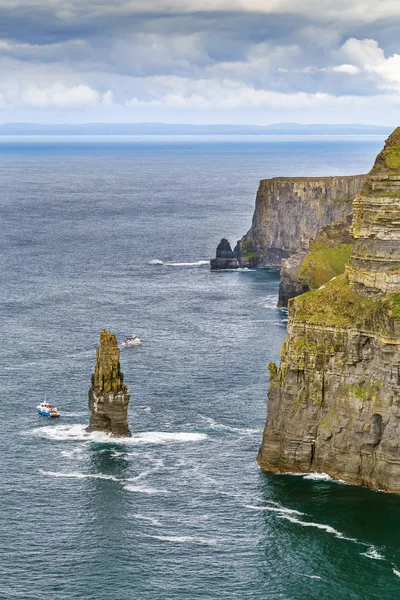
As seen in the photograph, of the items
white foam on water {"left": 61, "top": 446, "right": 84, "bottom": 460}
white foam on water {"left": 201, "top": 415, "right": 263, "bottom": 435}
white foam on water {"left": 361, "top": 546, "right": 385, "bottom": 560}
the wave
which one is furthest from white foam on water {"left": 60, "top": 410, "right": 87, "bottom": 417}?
white foam on water {"left": 361, "top": 546, "right": 385, "bottom": 560}

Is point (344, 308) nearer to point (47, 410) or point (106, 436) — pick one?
point (106, 436)

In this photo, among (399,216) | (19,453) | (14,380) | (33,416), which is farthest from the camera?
(14,380)

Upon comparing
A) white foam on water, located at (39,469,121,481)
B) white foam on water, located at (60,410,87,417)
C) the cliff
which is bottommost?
white foam on water, located at (39,469,121,481)

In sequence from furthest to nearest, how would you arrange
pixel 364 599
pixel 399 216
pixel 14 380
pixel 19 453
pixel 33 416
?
pixel 14 380
pixel 33 416
pixel 19 453
pixel 399 216
pixel 364 599

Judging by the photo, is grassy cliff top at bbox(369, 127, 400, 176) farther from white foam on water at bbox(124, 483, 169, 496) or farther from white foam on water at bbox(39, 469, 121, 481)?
white foam on water at bbox(39, 469, 121, 481)

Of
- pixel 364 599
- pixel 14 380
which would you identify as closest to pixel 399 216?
pixel 364 599

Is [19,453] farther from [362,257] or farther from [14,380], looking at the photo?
[362,257]
